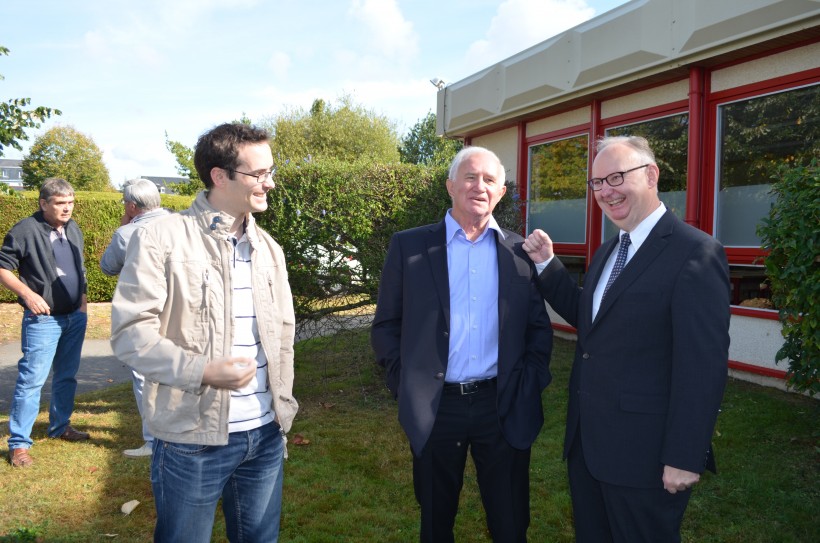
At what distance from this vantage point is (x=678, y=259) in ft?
7.80

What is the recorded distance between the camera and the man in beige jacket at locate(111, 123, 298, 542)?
2.18 meters

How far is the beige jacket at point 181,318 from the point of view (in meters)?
2.16

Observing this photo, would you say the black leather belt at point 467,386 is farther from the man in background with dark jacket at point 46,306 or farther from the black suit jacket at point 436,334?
the man in background with dark jacket at point 46,306

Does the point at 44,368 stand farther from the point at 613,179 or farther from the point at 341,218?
the point at 613,179

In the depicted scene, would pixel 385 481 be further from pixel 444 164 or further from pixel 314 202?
pixel 444 164

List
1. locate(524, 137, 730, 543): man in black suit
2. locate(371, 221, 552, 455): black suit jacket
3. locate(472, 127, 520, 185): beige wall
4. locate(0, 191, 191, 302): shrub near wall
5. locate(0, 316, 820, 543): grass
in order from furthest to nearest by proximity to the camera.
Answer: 1. locate(0, 191, 191, 302): shrub near wall
2. locate(472, 127, 520, 185): beige wall
3. locate(0, 316, 820, 543): grass
4. locate(371, 221, 552, 455): black suit jacket
5. locate(524, 137, 730, 543): man in black suit

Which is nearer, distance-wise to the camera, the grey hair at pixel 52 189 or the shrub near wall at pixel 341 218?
the grey hair at pixel 52 189

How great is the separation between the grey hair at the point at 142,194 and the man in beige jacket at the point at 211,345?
2892 mm

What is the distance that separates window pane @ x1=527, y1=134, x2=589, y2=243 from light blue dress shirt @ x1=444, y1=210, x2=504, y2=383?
7.10 metres

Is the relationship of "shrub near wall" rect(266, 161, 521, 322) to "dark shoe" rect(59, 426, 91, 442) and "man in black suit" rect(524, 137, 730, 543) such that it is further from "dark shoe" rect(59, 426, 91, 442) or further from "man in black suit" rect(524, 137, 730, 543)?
"man in black suit" rect(524, 137, 730, 543)

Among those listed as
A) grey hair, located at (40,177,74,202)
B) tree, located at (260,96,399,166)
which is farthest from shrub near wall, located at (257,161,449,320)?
tree, located at (260,96,399,166)

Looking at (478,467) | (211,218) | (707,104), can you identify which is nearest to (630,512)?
(478,467)

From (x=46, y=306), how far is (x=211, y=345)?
12.2 feet

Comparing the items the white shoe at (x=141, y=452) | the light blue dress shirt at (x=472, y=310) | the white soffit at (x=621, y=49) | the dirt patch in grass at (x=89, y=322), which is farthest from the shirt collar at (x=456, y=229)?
the dirt patch in grass at (x=89, y=322)
